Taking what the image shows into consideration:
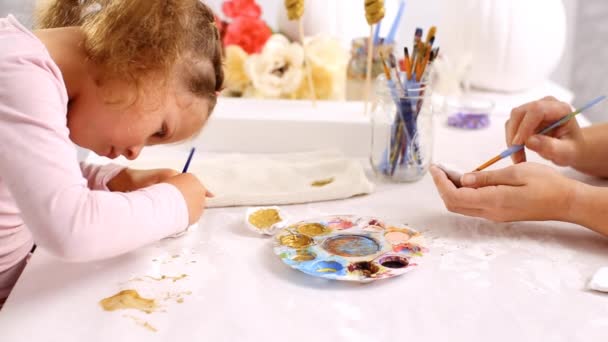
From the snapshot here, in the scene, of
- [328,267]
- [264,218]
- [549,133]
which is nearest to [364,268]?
[328,267]

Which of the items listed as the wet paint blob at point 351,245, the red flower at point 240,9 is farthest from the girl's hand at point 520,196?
the red flower at point 240,9

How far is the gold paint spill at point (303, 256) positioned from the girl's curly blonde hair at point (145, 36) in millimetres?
233

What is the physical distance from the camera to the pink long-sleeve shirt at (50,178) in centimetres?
70

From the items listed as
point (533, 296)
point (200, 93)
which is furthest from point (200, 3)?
point (533, 296)

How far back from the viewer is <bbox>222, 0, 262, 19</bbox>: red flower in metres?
1.62

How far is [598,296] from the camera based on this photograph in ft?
2.44

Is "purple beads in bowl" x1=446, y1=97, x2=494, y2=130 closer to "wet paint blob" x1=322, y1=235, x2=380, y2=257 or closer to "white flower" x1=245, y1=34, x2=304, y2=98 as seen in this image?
"white flower" x1=245, y1=34, x2=304, y2=98

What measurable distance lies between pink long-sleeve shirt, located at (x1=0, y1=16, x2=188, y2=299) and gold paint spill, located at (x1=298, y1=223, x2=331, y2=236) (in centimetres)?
18

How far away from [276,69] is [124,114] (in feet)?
2.04

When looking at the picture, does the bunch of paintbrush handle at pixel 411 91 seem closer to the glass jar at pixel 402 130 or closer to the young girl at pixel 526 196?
the glass jar at pixel 402 130

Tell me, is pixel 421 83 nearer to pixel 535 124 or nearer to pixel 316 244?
pixel 535 124

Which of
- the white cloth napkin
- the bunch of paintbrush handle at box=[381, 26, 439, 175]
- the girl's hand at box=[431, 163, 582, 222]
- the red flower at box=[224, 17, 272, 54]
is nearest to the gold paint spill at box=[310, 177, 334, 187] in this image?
the white cloth napkin

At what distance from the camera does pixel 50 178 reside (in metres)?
0.70

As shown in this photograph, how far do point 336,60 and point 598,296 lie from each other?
79 centimetres
